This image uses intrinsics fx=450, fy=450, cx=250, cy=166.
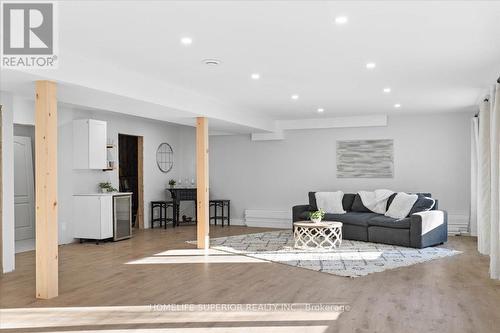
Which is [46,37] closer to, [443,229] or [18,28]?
[18,28]

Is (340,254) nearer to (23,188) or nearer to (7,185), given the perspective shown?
(7,185)

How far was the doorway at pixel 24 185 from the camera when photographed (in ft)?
24.4

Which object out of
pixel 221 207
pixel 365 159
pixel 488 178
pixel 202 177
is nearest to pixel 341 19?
pixel 488 178

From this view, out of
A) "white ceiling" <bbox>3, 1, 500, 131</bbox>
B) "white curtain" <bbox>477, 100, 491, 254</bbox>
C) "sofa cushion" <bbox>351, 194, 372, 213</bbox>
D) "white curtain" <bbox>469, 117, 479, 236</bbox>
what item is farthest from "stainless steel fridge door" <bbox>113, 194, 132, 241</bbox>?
"white curtain" <bbox>469, 117, 479, 236</bbox>

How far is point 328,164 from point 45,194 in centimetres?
681

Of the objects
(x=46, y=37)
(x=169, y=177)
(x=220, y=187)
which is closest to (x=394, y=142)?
(x=220, y=187)

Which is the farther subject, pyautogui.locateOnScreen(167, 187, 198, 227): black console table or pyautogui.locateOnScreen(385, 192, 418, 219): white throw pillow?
pyautogui.locateOnScreen(167, 187, 198, 227): black console table

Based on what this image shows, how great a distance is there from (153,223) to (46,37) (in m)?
7.05

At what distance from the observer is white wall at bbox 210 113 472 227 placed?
900 centimetres

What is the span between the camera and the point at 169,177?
11242 millimetres

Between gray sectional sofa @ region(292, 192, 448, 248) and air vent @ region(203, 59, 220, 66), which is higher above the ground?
air vent @ region(203, 59, 220, 66)

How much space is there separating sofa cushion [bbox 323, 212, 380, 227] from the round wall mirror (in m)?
4.45

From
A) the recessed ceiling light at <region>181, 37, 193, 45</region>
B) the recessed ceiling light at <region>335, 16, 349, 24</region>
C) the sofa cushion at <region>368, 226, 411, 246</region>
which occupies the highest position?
the recessed ceiling light at <region>181, 37, 193, 45</region>

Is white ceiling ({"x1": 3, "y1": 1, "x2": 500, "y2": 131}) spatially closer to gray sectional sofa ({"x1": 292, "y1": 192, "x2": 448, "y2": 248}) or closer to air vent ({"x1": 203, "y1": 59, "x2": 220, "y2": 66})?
air vent ({"x1": 203, "y1": 59, "x2": 220, "y2": 66})
